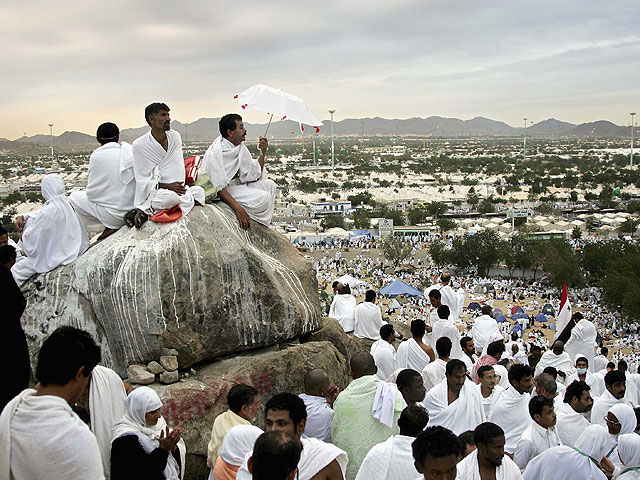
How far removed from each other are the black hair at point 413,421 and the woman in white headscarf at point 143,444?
1.27 meters

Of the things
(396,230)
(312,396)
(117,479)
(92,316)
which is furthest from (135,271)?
(396,230)

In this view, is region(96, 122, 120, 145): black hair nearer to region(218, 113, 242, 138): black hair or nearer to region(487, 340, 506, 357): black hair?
region(218, 113, 242, 138): black hair

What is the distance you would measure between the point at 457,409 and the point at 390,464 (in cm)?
140

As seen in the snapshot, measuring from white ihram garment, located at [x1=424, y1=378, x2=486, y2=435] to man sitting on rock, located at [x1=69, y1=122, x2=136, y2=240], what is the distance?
3.52 metres

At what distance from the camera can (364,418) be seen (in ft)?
13.3

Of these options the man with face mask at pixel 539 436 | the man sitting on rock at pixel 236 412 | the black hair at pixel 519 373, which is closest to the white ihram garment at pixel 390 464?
the man sitting on rock at pixel 236 412

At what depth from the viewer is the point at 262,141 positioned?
6.89 m

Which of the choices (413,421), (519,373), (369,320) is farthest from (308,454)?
(369,320)

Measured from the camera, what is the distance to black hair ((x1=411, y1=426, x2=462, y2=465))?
9.56ft

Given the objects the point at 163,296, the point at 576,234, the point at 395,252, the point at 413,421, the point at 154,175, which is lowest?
the point at 576,234

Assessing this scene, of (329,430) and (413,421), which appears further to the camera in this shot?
(329,430)

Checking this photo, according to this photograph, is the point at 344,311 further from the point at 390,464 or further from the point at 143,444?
the point at 143,444

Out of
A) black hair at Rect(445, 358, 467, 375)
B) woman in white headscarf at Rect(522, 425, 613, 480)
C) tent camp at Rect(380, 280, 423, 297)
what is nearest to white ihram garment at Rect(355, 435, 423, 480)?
woman in white headscarf at Rect(522, 425, 613, 480)

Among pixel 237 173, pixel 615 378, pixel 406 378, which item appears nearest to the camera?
pixel 406 378
